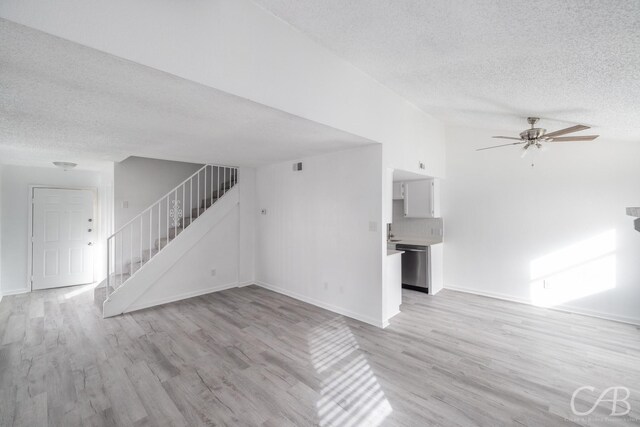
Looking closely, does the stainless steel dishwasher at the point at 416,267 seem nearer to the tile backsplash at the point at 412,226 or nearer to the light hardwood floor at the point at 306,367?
the tile backsplash at the point at 412,226

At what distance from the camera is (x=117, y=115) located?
246 centimetres

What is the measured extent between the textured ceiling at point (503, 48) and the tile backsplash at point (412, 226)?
2.61 m

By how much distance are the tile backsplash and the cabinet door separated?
38 cm

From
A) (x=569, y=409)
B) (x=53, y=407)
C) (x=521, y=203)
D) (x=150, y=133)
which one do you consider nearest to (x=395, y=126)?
(x=521, y=203)

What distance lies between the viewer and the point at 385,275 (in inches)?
142

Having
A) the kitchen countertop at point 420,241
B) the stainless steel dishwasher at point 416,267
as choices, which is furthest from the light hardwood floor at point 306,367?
the kitchen countertop at point 420,241

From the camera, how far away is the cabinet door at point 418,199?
5.07 meters

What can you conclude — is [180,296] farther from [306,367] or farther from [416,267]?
[416,267]

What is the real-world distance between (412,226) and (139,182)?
19.2 ft

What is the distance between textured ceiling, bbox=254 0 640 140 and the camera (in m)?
1.67

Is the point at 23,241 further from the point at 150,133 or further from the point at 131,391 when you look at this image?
the point at 131,391

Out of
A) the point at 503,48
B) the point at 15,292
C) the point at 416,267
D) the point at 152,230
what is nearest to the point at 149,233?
the point at 152,230

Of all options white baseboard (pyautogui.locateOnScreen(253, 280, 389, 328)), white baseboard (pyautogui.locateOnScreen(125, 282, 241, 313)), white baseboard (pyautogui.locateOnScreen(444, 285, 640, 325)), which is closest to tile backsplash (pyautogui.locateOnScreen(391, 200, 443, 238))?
white baseboard (pyautogui.locateOnScreen(444, 285, 640, 325))

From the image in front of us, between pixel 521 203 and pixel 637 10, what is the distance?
141 inches
